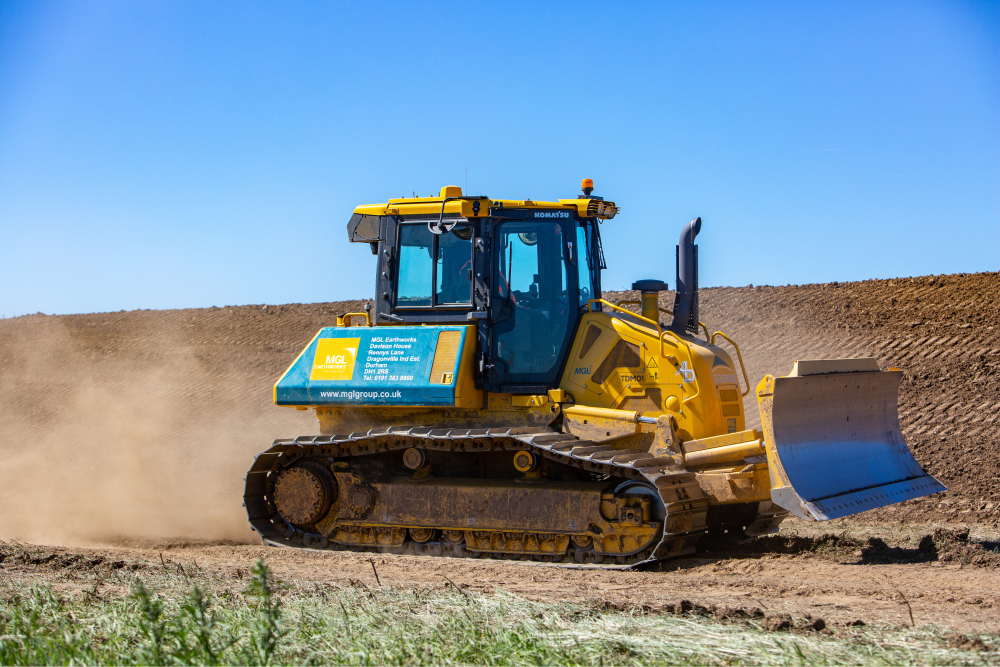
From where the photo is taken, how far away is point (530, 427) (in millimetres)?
8625

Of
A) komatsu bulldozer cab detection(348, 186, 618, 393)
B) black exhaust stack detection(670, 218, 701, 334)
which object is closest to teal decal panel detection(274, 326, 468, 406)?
komatsu bulldozer cab detection(348, 186, 618, 393)

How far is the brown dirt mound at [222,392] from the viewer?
11.9 metres

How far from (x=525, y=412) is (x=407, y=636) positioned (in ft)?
14.2

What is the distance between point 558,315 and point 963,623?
15.0ft

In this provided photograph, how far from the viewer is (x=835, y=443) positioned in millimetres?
8180

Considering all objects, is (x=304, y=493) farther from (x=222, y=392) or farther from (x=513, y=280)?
(x=222, y=392)

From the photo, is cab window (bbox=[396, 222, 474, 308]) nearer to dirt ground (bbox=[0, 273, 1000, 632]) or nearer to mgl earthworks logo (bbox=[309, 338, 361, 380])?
mgl earthworks logo (bbox=[309, 338, 361, 380])

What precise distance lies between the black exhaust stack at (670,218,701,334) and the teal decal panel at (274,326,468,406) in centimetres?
214

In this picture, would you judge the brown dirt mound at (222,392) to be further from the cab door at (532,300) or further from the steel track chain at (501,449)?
the cab door at (532,300)

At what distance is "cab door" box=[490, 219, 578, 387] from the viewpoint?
29.0 feet

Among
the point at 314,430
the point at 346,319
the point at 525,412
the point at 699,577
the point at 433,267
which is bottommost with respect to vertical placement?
the point at 699,577

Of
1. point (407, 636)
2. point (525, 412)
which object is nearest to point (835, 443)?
point (525, 412)

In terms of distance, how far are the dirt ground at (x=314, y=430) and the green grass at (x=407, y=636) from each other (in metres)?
0.77

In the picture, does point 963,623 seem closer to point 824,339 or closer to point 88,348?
point 824,339
